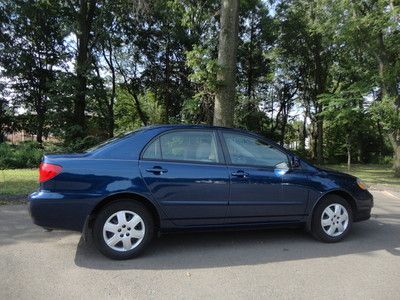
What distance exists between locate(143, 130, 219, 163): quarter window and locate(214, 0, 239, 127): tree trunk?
16.4ft

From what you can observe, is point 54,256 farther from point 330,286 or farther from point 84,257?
point 330,286

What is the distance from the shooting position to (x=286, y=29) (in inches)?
1167

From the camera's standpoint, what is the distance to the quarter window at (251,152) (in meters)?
5.87

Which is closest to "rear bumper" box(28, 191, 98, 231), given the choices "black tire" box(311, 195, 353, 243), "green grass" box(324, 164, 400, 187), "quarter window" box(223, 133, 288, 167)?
"quarter window" box(223, 133, 288, 167)

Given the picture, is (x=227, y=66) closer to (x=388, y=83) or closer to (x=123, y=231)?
(x=123, y=231)

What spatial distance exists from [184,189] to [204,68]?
598 cm

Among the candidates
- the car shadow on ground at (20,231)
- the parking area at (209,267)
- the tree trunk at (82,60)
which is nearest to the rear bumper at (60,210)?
the parking area at (209,267)

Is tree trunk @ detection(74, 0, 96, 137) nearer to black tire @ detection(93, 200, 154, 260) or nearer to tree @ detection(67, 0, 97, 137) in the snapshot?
tree @ detection(67, 0, 97, 137)

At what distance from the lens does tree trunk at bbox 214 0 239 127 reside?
425 inches

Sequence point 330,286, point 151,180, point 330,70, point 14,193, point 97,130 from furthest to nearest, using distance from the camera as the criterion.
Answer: point 330,70 → point 97,130 → point 14,193 → point 151,180 → point 330,286

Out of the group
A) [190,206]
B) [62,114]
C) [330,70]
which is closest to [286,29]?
[330,70]

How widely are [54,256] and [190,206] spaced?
1824mm

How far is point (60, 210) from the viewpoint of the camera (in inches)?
200

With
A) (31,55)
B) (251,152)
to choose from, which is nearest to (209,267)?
(251,152)
